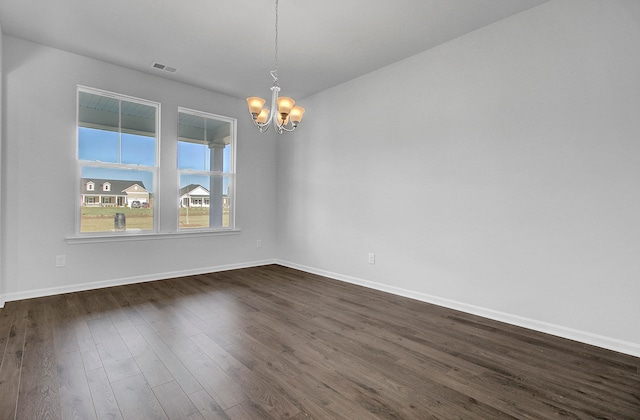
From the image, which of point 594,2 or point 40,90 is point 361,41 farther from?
point 40,90

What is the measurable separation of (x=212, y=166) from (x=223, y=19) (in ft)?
8.00

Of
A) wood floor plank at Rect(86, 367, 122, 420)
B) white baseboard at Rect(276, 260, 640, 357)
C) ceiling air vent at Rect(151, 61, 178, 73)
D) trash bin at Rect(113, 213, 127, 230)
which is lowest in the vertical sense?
wood floor plank at Rect(86, 367, 122, 420)

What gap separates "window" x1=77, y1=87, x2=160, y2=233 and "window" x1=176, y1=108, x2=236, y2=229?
41 cm

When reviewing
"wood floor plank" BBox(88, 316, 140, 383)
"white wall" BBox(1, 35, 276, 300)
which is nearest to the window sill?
"white wall" BBox(1, 35, 276, 300)

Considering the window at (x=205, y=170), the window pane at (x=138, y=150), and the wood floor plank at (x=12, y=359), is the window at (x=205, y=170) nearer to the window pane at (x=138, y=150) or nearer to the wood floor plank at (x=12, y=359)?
the window pane at (x=138, y=150)

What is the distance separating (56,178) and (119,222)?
85cm

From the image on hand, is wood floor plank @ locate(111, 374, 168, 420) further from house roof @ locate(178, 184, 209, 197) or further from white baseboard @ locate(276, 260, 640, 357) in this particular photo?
house roof @ locate(178, 184, 209, 197)

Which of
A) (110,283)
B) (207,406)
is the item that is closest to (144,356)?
(207,406)

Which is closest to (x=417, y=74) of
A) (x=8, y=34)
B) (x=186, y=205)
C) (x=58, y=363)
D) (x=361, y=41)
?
(x=361, y=41)

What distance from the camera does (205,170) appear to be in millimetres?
4914

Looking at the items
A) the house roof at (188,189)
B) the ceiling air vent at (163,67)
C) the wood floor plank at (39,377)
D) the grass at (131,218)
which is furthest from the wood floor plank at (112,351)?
the ceiling air vent at (163,67)

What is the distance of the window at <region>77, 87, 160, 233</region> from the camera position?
388 cm

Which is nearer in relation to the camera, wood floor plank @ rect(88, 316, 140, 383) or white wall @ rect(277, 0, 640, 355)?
wood floor plank @ rect(88, 316, 140, 383)

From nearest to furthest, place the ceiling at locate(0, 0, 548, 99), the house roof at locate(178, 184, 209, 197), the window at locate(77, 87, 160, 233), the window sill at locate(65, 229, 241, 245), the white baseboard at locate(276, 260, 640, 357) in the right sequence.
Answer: the white baseboard at locate(276, 260, 640, 357) → the ceiling at locate(0, 0, 548, 99) → the window sill at locate(65, 229, 241, 245) → the window at locate(77, 87, 160, 233) → the house roof at locate(178, 184, 209, 197)
